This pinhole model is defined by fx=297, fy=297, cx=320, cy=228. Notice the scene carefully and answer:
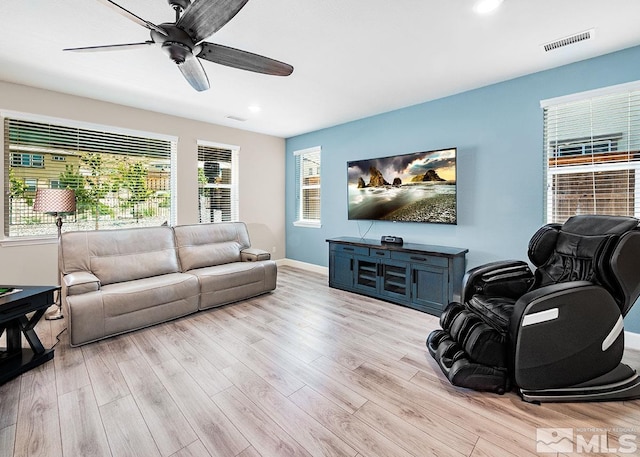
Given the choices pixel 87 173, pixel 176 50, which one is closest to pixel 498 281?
pixel 176 50

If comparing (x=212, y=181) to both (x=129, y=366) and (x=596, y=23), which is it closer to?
(x=129, y=366)

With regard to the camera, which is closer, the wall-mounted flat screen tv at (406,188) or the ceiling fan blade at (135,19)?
the ceiling fan blade at (135,19)

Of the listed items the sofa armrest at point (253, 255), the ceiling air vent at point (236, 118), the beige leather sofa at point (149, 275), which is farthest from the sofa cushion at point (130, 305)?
the ceiling air vent at point (236, 118)

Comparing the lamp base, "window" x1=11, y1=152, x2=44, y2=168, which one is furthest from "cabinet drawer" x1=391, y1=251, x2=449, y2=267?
"window" x1=11, y1=152, x2=44, y2=168

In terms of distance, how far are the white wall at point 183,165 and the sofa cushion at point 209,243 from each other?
0.76 metres

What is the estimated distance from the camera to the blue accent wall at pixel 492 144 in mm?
2957

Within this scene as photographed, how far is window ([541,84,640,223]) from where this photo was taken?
2.71 m

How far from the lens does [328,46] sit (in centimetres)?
262

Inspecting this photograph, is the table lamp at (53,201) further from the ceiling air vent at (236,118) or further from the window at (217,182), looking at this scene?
the ceiling air vent at (236,118)

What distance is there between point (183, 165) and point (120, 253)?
187cm

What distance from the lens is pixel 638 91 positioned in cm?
265

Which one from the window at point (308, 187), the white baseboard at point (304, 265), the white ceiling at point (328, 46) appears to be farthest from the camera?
the window at point (308, 187)

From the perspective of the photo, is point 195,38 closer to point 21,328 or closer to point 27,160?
point 21,328

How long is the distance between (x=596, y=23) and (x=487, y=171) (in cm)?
152
